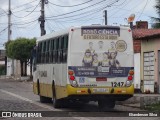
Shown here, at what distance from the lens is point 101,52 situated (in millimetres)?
18484

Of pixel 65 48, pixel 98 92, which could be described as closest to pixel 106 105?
pixel 98 92

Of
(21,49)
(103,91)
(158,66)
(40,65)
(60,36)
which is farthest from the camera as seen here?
(21,49)

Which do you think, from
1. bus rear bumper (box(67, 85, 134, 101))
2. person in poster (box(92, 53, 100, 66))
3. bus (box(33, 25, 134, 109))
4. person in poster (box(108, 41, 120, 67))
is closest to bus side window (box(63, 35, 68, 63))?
bus (box(33, 25, 134, 109))

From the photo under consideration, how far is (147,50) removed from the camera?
29719mm

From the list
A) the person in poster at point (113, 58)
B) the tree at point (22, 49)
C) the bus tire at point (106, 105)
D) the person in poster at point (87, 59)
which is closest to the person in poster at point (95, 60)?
the person in poster at point (87, 59)

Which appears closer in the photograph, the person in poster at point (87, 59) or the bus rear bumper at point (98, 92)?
the bus rear bumper at point (98, 92)

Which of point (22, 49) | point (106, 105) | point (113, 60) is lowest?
point (106, 105)

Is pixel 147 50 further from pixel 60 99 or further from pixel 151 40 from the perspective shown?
pixel 60 99

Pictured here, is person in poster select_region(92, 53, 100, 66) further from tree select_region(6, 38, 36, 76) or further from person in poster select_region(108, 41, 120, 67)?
tree select_region(6, 38, 36, 76)

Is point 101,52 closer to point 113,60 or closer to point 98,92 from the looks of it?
point 113,60

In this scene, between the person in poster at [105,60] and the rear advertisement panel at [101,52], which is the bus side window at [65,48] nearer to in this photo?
the rear advertisement panel at [101,52]

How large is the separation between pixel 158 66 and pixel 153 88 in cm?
134

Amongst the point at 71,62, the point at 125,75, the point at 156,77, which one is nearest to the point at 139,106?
the point at 125,75

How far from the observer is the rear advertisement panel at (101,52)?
18.4 m
